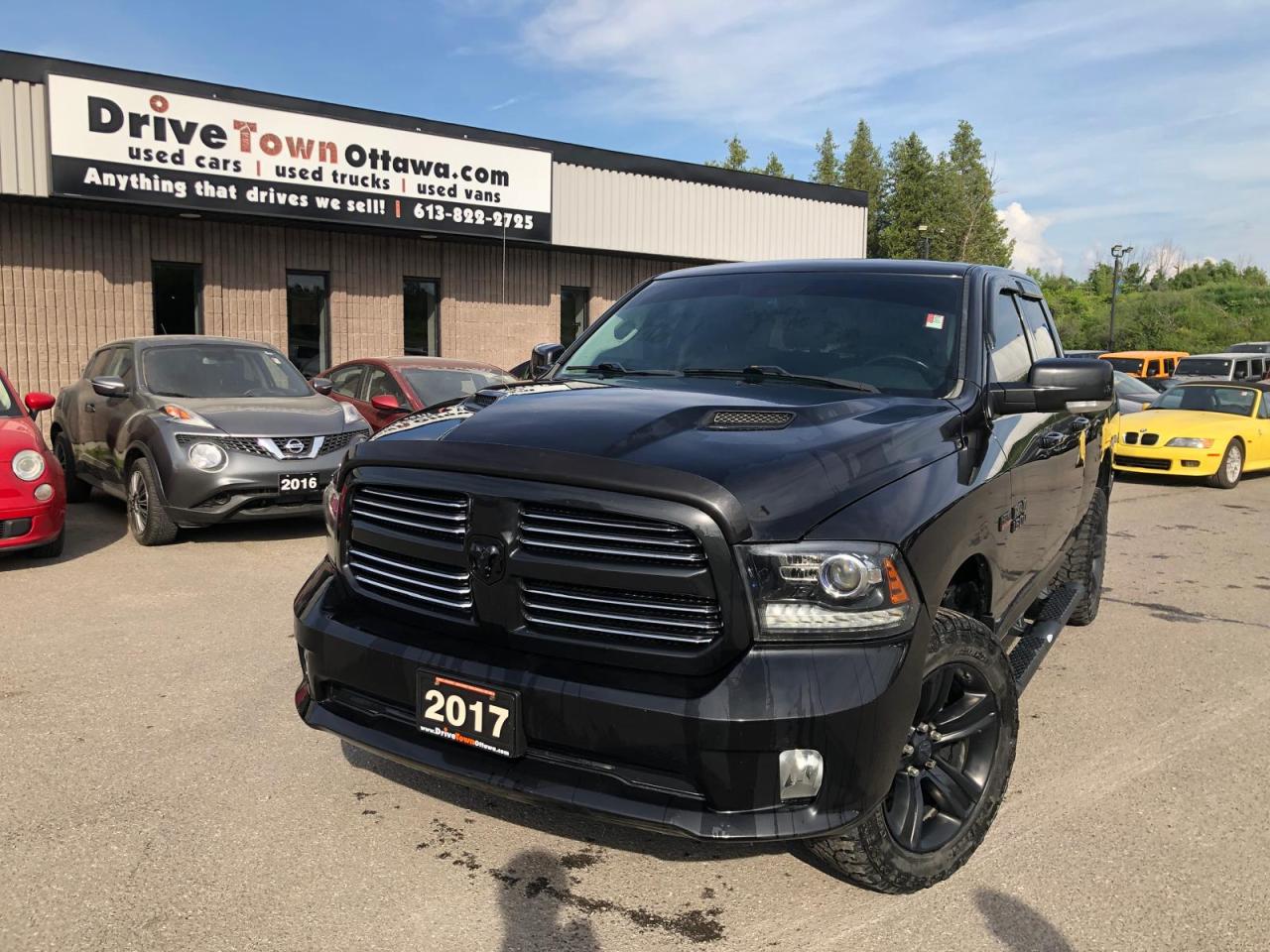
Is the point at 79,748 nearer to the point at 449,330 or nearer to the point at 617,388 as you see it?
the point at 617,388

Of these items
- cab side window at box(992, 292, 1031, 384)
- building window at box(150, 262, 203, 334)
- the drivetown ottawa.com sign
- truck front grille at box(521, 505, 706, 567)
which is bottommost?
truck front grille at box(521, 505, 706, 567)

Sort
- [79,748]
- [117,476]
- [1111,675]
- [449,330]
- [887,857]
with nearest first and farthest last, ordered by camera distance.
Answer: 1. [887,857]
2. [79,748]
3. [1111,675]
4. [117,476]
5. [449,330]

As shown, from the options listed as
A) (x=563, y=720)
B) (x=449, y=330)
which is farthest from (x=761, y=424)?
(x=449, y=330)

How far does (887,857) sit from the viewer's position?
9.09ft

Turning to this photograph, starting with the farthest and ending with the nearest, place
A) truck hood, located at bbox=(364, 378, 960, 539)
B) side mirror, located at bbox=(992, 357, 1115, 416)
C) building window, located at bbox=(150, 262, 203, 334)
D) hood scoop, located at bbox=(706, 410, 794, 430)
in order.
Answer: building window, located at bbox=(150, 262, 203, 334), side mirror, located at bbox=(992, 357, 1115, 416), hood scoop, located at bbox=(706, 410, 794, 430), truck hood, located at bbox=(364, 378, 960, 539)

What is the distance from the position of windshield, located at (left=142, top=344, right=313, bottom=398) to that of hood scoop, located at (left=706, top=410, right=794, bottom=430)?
6.79 metres

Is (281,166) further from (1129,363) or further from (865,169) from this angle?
(865,169)

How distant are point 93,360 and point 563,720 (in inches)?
349

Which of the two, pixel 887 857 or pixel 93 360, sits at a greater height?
pixel 93 360

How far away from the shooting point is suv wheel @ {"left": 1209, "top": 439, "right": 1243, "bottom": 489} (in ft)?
43.6

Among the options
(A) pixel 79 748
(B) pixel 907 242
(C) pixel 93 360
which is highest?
(B) pixel 907 242

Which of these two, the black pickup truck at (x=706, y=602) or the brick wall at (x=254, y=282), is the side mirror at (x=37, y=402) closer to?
the black pickup truck at (x=706, y=602)

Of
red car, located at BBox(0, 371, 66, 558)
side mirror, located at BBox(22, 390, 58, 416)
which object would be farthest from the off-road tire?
side mirror, located at BBox(22, 390, 58, 416)

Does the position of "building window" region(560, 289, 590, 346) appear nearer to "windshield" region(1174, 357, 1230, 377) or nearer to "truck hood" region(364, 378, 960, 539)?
"windshield" region(1174, 357, 1230, 377)
